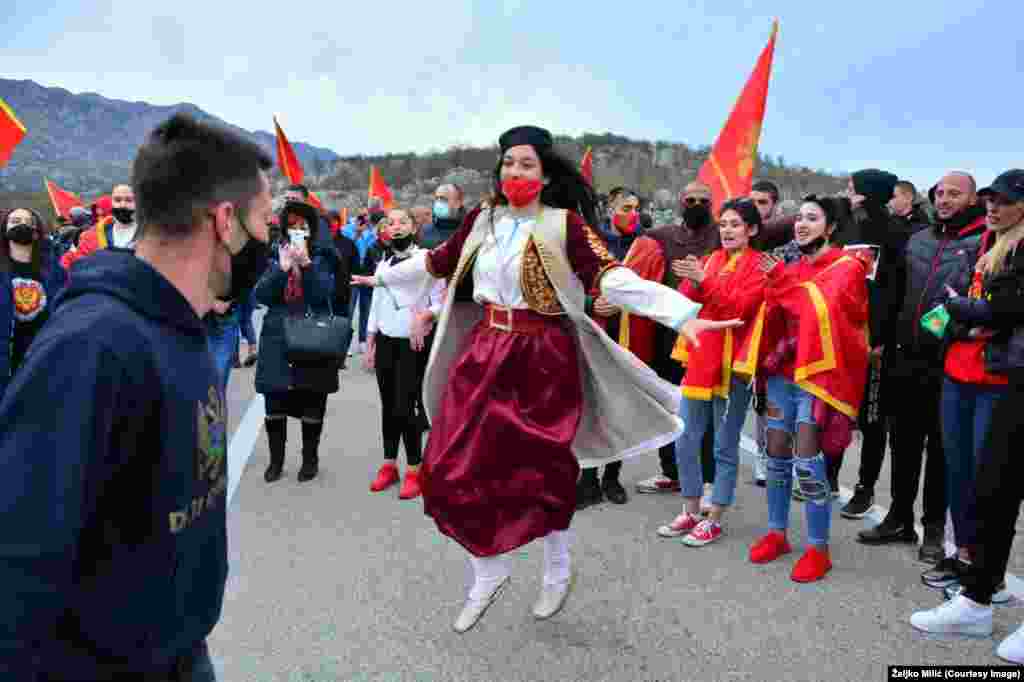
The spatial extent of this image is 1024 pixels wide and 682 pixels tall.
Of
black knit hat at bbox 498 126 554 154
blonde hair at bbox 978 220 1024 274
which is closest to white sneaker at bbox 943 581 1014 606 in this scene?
blonde hair at bbox 978 220 1024 274

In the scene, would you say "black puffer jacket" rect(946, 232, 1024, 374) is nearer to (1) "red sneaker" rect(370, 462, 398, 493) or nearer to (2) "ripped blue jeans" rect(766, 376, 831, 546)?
(2) "ripped blue jeans" rect(766, 376, 831, 546)

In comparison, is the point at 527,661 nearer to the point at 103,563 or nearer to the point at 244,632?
the point at 244,632

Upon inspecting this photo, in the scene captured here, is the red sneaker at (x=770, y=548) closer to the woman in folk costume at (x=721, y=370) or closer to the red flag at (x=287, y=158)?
the woman in folk costume at (x=721, y=370)

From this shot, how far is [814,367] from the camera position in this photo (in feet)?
14.5

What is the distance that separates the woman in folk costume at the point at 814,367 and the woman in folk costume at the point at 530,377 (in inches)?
35.5

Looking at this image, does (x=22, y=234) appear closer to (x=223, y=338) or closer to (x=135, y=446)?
(x=223, y=338)

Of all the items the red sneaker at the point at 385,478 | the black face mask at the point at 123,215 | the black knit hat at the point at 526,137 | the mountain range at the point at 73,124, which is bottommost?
the red sneaker at the point at 385,478

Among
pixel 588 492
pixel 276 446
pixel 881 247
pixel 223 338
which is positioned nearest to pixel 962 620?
pixel 588 492

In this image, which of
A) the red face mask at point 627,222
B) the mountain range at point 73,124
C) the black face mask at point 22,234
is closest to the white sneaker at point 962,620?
the red face mask at point 627,222

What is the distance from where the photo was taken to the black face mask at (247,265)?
1964 mm

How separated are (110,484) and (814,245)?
4.07m

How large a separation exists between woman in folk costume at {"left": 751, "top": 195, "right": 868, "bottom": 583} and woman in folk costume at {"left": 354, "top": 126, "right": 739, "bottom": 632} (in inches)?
35.5

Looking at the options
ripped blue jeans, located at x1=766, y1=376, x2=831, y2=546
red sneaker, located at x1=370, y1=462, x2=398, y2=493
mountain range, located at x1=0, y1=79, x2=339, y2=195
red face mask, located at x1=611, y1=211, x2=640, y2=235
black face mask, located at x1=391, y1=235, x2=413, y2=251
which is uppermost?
mountain range, located at x1=0, y1=79, x2=339, y2=195

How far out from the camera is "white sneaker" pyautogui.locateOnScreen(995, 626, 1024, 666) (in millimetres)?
3531
